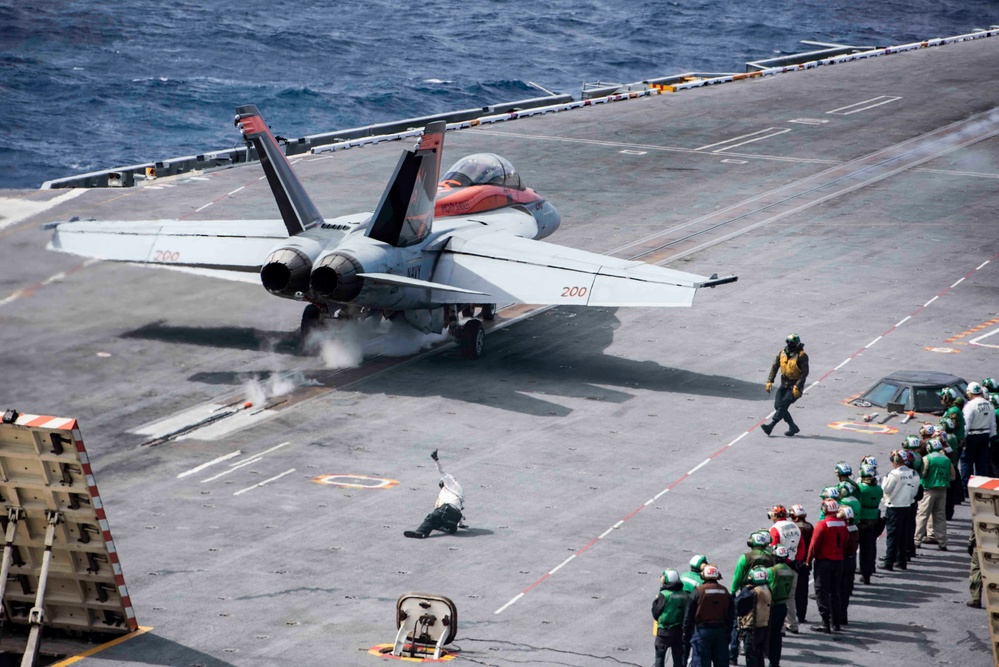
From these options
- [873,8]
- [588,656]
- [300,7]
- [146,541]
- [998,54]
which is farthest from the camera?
[873,8]

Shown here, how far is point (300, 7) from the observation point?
5433 inches

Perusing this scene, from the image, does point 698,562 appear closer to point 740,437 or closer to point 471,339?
point 740,437

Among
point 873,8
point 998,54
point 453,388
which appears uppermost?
point 873,8

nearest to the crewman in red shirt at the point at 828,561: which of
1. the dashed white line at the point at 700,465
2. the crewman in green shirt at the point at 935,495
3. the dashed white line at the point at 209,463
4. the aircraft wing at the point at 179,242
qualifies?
the crewman in green shirt at the point at 935,495

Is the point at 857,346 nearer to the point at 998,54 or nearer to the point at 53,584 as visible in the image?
the point at 53,584

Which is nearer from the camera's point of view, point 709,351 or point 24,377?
point 24,377

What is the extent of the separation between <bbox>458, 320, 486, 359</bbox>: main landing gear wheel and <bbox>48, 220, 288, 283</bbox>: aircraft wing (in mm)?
5153

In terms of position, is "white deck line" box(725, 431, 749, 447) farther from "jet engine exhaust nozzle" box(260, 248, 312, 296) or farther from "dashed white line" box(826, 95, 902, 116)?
"dashed white line" box(826, 95, 902, 116)

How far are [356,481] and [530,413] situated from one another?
A: 550cm

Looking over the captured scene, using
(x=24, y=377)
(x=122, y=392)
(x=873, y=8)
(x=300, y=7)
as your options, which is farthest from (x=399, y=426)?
(x=873, y=8)

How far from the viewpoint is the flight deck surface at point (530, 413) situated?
2052 centimetres

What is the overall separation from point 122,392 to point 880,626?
1807 centimetres

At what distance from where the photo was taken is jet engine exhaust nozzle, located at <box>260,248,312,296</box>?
30.9 m

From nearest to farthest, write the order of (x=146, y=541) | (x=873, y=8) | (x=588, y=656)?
(x=588, y=656) < (x=146, y=541) < (x=873, y=8)
